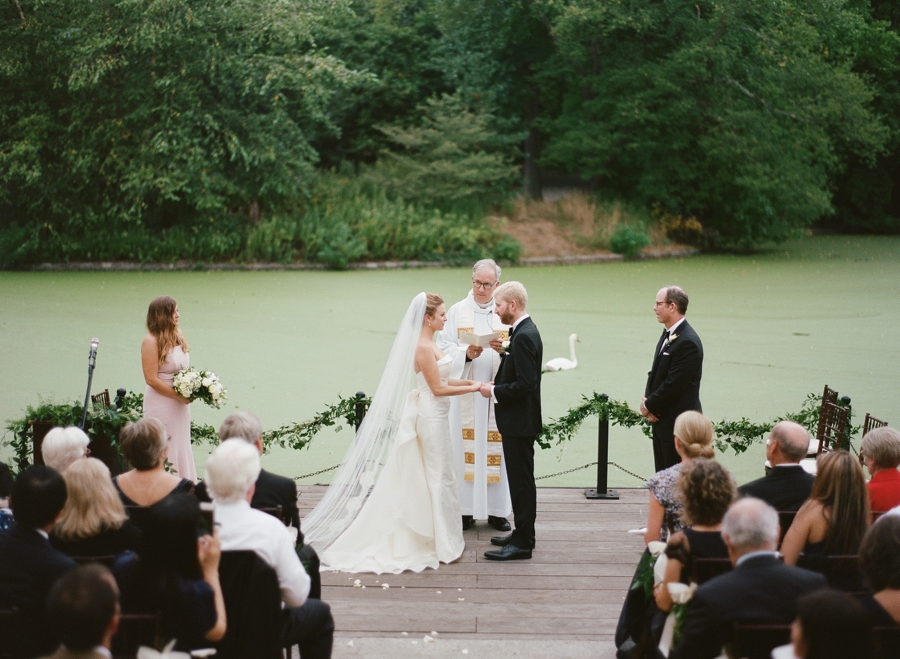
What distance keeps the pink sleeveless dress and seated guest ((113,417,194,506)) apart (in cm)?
179

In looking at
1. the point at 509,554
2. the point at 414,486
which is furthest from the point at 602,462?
the point at 414,486

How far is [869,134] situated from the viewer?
2342 centimetres

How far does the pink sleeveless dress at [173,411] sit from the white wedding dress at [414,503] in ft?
3.90

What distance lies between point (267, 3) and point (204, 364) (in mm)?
12497

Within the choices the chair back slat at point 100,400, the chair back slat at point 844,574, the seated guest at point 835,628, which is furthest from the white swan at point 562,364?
the seated guest at point 835,628

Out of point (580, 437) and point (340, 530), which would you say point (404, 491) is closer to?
point (340, 530)

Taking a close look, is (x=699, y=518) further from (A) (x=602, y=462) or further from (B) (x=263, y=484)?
(A) (x=602, y=462)

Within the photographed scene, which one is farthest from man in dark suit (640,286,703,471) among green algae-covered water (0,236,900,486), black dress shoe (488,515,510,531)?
green algae-covered water (0,236,900,486)

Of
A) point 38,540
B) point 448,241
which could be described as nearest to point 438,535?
point 38,540

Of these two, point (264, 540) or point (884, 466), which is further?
point (884, 466)

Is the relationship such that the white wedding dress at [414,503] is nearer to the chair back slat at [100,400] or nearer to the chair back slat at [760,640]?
the chair back slat at [100,400]

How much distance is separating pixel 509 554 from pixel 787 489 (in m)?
1.81

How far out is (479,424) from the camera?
6105mm

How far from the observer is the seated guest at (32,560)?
116 inches
